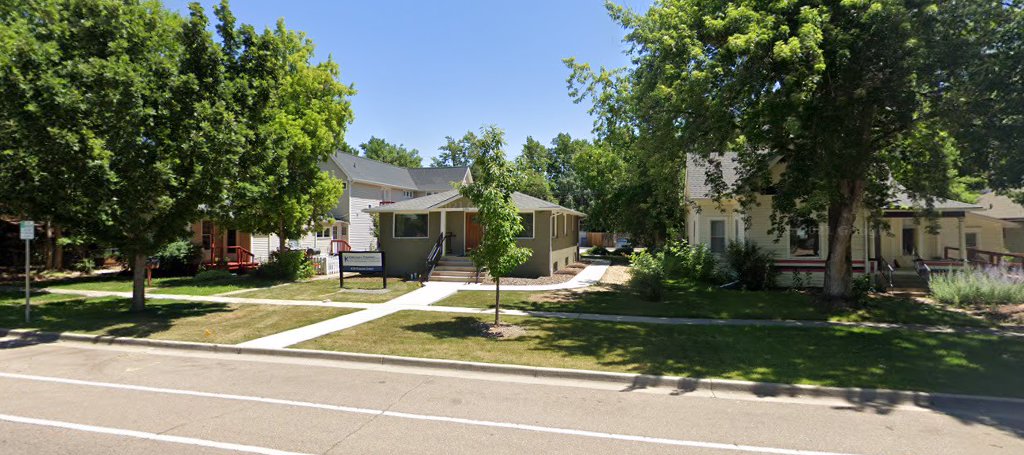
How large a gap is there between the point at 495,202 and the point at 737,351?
5.41 metres

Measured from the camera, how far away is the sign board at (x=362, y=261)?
59.7ft

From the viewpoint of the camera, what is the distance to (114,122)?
432 inches

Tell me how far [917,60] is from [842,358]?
6605mm

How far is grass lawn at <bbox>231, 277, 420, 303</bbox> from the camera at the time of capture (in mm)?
16375

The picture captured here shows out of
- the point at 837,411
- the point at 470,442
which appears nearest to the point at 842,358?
the point at 837,411

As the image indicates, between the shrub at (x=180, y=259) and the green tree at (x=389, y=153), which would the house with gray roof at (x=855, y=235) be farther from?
the green tree at (x=389, y=153)

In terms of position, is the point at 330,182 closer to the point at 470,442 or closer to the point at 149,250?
the point at 149,250

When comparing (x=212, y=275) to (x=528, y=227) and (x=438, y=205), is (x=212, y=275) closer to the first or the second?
(x=438, y=205)

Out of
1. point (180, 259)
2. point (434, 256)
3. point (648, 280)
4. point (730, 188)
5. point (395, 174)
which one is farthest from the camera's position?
point (395, 174)

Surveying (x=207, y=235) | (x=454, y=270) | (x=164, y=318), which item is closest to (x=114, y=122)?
(x=164, y=318)

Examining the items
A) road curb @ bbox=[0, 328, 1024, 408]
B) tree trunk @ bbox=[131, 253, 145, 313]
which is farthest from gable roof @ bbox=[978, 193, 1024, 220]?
tree trunk @ bbox=[131, 253, 145, 313]

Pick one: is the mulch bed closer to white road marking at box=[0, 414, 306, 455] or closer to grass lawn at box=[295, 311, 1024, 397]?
grass lawn at box=[295, 311, 1024, 397]

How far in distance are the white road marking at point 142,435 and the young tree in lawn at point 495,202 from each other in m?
6.69

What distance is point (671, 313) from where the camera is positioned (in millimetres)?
13344
